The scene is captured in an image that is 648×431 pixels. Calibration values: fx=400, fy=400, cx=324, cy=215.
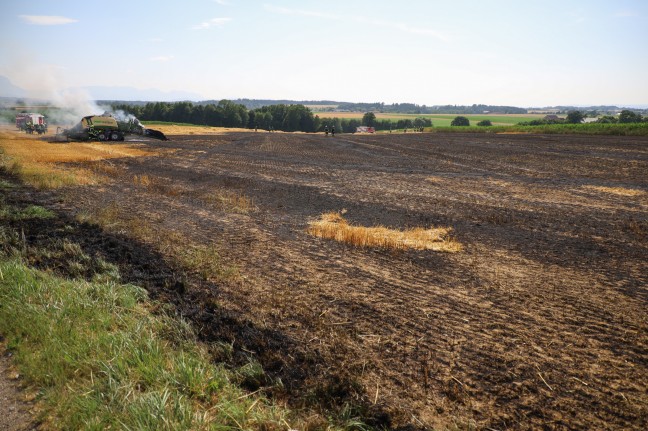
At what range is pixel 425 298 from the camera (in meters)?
7.14

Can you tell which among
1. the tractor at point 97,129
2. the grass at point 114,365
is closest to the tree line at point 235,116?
the tractor at point 97,129

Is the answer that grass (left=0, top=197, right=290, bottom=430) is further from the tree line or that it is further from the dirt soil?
the tree line

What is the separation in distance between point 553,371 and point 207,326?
4.85 meters

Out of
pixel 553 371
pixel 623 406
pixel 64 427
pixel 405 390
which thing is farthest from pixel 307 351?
pixel 623 406

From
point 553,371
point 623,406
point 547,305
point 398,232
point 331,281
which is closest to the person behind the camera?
point 623,406

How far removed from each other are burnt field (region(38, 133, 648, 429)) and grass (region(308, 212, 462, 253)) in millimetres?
408

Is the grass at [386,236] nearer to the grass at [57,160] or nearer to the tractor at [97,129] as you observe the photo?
the grass at [57,160]

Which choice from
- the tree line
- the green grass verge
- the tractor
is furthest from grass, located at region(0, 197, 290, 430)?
the tree line

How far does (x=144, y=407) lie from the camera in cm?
398

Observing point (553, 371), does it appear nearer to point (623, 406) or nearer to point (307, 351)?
point (623, 406)

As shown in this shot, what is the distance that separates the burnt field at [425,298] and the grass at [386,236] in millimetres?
408

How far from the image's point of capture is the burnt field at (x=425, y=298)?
184 inches

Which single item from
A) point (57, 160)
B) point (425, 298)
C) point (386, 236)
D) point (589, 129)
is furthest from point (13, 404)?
point (589, 129)

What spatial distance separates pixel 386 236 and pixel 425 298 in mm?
3965
